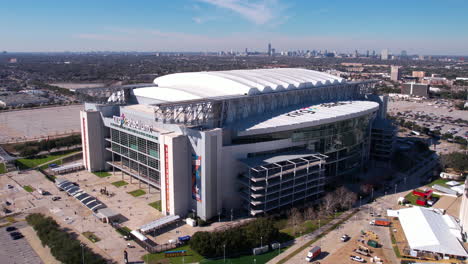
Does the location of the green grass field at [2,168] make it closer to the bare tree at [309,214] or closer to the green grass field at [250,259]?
the green grass field at [250,259]

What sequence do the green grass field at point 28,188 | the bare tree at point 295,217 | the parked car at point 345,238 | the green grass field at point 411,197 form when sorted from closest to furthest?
the parked car at point 345,238, the bare tree at point 295,217, the green grass field at point 411,197, the green grass field at point 28,188

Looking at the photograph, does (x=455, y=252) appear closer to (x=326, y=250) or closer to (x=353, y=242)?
(x=353, y=242)

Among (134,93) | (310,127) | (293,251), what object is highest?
(134,93)

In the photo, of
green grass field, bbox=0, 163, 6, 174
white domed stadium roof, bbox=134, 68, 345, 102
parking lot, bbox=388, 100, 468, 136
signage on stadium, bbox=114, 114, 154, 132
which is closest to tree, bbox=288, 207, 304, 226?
white domed stadium roof, bbox=134, 68, 345, 102

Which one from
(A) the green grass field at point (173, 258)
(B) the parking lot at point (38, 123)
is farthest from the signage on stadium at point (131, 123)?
(B) the parking lot at point (38, 123)

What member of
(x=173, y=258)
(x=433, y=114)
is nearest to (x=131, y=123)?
(x=173, y=258)

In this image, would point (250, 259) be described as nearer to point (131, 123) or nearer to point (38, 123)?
point (131, 123)

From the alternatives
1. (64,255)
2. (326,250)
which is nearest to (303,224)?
(326,250)
